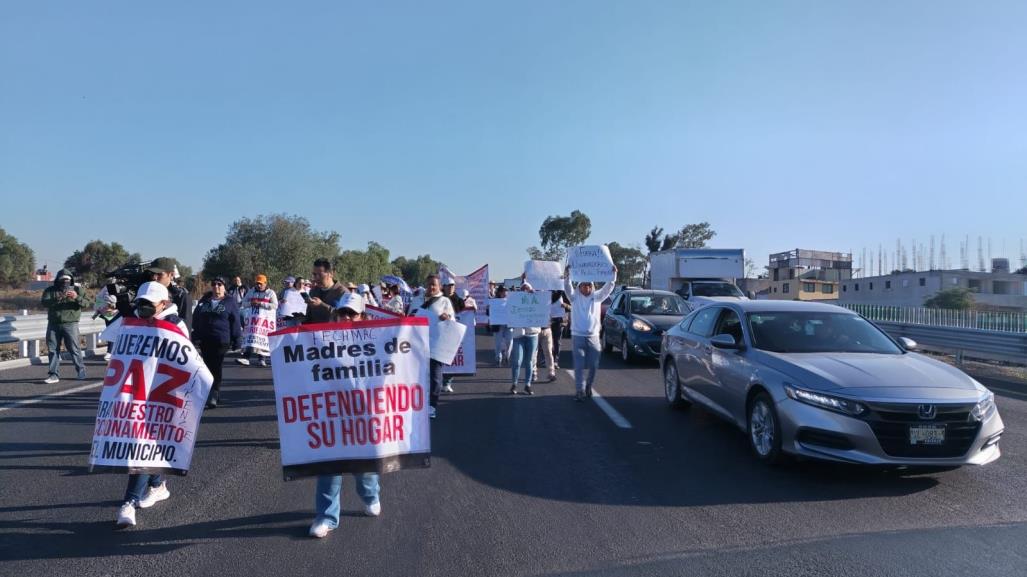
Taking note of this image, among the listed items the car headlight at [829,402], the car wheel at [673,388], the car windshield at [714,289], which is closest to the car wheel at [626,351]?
the car wheel at [673,388]

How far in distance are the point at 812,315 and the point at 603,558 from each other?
4.55 m

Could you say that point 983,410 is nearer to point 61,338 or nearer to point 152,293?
point 152,293

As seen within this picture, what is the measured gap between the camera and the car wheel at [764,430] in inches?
244

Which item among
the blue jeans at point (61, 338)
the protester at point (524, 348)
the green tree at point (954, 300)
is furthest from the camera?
the green tree at point (954, 300)

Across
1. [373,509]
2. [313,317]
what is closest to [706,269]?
[313,317]

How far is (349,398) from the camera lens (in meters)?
4.68

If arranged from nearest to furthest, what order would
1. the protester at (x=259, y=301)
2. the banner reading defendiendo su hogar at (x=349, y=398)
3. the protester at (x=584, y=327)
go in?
the banner reading defendiendo su hogar at (x=349, y=398), the protester at (x=584, y=327), the protester at (x=259, y=301)

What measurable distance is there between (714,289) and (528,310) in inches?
513

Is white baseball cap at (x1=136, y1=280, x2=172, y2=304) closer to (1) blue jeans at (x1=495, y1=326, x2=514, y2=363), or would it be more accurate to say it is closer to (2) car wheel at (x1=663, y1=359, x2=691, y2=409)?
(2) car wheel at (x1=663, y1=359, x2=691, y2=409)

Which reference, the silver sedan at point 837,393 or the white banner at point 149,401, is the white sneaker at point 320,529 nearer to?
the white banner at point 149,401

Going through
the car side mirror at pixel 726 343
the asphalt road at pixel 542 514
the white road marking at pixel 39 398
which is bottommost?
the asphalt road at pixel 542 514

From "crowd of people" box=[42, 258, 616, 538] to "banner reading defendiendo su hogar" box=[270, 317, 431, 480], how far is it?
0.71ft

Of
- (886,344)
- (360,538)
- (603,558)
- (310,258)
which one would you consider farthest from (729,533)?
(310,258)

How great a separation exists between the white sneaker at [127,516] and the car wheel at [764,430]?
17.4ft
